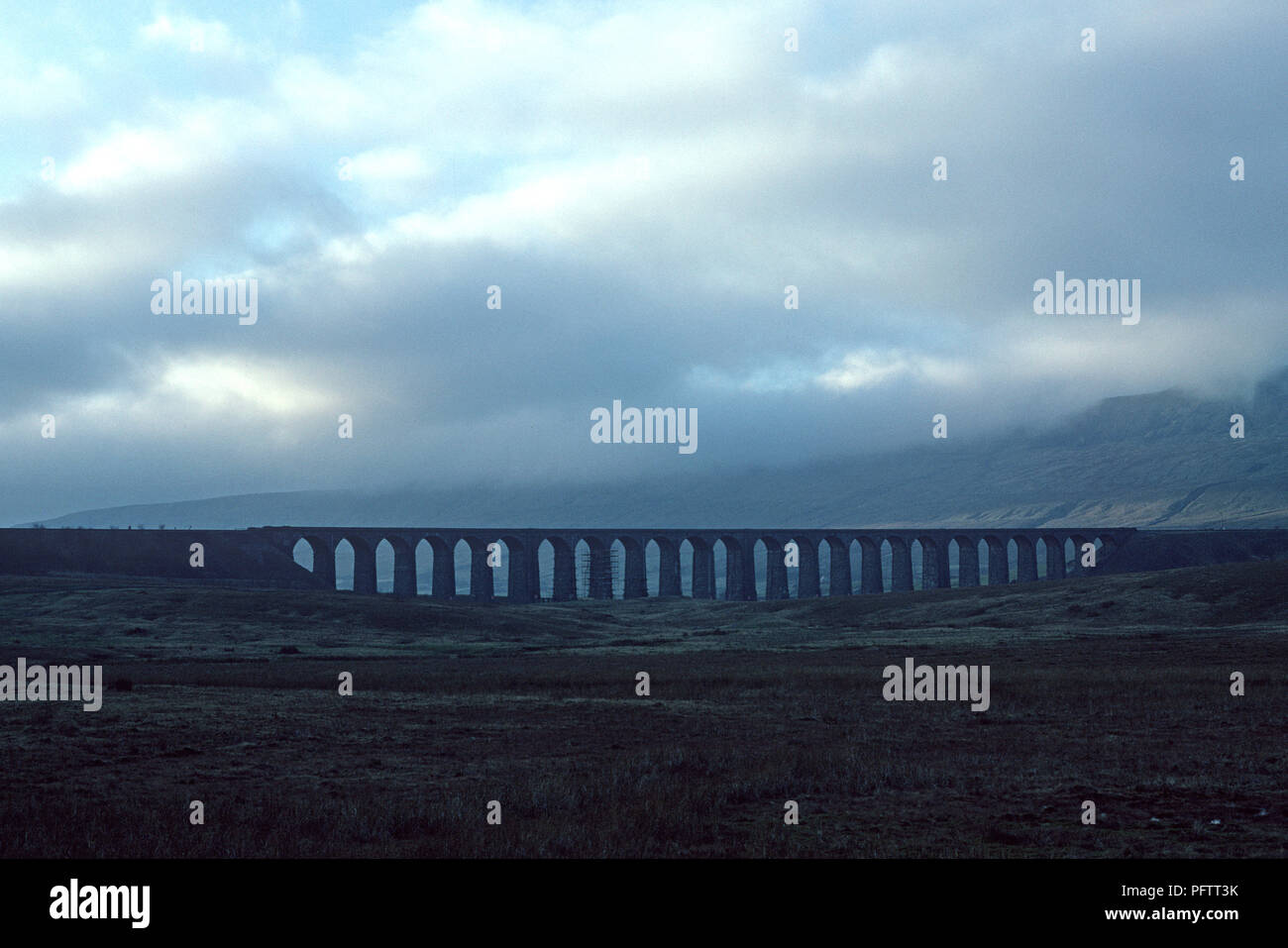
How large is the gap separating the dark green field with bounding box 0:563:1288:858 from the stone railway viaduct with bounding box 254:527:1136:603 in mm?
69072

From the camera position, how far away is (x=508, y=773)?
A: 2231 cm

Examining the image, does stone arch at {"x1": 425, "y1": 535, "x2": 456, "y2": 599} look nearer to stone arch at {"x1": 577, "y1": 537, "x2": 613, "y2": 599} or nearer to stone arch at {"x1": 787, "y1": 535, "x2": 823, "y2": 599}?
stone arch at {"x1": 577, "y1": 537, "x2": 613, "y2": 599}

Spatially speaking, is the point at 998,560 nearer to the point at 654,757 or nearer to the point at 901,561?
the point at 901,561

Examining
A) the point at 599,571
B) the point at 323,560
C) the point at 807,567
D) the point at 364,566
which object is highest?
the point at 323,560

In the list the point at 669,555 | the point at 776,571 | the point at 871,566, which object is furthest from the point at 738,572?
the point at 871,566

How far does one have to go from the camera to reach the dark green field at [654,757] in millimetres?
16641

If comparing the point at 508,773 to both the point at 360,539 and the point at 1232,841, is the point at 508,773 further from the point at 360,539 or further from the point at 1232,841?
the point at 360,539

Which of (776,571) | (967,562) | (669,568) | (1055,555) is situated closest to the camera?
(669,568)

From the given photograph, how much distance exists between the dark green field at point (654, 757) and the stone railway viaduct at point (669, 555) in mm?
69072

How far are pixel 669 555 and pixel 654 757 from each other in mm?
120104

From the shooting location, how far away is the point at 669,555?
14388cm

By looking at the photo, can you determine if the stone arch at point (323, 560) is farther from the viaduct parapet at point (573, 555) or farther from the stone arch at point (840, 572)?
the stone arch at point (840, 572)

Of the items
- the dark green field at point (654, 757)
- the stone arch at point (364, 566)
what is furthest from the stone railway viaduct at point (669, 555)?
the dark green field at point (654, 757)

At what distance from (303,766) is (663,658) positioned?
117ft
